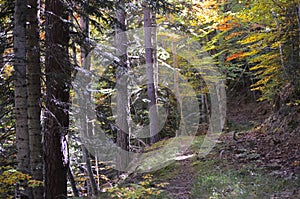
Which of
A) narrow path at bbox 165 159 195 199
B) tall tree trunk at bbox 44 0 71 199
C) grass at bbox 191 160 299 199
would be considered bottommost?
narrow path at bbox 165 159 195 199

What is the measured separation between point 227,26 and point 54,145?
10422 millimetres

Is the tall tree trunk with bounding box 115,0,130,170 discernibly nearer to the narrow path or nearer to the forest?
the forest

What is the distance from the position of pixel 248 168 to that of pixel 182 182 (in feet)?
6.04

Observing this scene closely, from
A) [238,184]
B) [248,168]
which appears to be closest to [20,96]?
[238,184]

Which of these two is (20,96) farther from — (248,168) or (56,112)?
(248,168)

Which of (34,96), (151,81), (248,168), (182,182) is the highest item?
(151,81)

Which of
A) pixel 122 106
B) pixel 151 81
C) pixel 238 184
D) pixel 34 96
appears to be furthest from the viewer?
pixel 151 81

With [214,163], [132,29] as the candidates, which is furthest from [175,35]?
[214,163]

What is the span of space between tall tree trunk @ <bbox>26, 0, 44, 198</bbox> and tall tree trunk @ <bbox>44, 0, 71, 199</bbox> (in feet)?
1.44

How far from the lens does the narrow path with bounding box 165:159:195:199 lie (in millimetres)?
7484

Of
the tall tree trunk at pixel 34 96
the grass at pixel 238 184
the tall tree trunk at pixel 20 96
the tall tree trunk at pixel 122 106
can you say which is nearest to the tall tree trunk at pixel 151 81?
the tall tree trunk at pixel 122 106

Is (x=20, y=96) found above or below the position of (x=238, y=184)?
above

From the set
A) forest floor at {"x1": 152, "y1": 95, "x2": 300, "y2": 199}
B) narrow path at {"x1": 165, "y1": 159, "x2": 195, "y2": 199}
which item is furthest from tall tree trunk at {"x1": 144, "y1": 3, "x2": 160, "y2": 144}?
narrow path at {"x1": 165, "y1": 159, "x2": 195, "y2": 199}

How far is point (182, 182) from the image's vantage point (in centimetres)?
877
